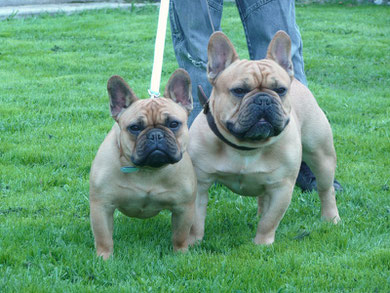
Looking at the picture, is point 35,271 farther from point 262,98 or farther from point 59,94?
point 59,94

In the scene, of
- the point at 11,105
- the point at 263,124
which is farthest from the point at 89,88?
the point at 263,124

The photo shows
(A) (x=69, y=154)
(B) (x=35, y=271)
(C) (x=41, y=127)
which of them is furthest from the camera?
(C) (x=41, y=127)

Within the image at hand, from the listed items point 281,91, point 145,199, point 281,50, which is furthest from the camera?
point 281,50

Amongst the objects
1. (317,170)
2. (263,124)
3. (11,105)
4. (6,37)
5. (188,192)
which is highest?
(263,124)

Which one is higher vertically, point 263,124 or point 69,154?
point 263,124

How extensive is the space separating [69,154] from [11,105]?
2.24m

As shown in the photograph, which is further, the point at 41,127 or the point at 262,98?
the point at 41,127

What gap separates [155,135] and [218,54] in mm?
888

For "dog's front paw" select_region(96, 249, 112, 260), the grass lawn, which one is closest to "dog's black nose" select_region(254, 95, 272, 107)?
the grass lawn

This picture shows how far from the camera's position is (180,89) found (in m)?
4.21

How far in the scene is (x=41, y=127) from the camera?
7.20 meters

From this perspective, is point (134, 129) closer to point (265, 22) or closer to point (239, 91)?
point (239, 91)

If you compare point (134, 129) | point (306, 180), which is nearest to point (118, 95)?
point (134, 129)

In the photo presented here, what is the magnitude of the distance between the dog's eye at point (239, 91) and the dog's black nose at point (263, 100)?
0.42ft
